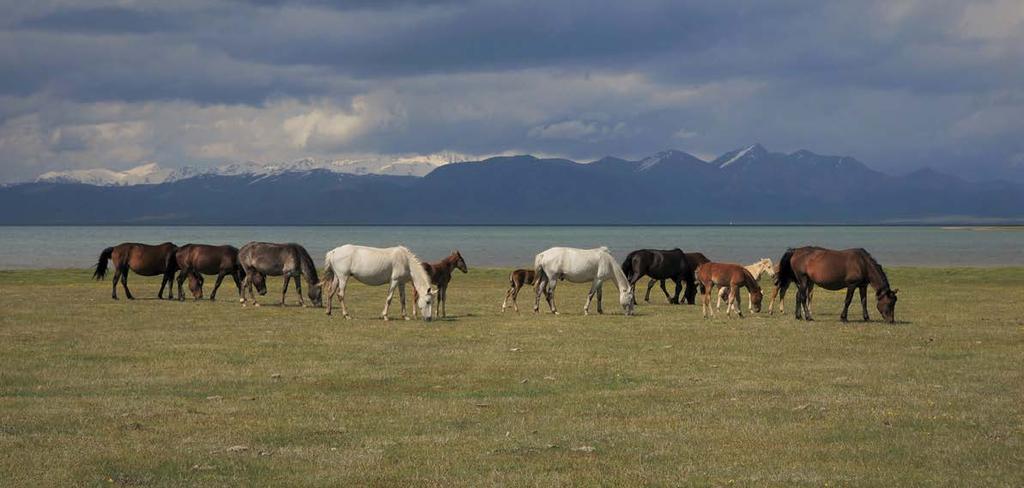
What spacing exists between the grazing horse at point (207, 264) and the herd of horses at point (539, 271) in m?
0.03

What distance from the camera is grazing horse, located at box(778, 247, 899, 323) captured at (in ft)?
88.7

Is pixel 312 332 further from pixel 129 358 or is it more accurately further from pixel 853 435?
pixel 853 435

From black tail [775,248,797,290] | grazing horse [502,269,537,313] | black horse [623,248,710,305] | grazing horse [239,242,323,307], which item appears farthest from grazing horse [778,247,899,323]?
grazing horse [239,242,323,307]

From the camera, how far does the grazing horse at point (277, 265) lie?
32.8 m

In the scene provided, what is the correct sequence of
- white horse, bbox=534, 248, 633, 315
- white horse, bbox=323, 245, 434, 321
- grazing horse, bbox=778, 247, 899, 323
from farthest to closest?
white horse, bbox=534, 248, 633, 315 < white horse, bbox=323, 245, 434, 321 < grazing horse, bbox=778, 247, 899, 323

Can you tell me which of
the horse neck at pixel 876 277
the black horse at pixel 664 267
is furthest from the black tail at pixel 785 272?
the black horse at pixel 664 267

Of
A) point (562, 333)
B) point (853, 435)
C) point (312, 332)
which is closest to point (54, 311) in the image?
point (312, 332)

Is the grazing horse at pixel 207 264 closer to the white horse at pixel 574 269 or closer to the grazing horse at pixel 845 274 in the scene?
the white horse at pixel 574 269

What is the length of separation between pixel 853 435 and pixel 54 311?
24.1 m

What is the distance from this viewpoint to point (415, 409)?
14.6 m

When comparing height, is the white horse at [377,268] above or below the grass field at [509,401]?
above

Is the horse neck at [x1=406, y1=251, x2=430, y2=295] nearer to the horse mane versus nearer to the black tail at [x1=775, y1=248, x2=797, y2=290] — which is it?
the black tail at [x1=775, y1=248, x2=797, y2=290]

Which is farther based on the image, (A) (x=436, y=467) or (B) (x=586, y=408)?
(B) (x=586, y=408)

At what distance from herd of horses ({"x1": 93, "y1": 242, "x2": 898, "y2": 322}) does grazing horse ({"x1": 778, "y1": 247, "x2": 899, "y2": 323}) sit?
26mm
